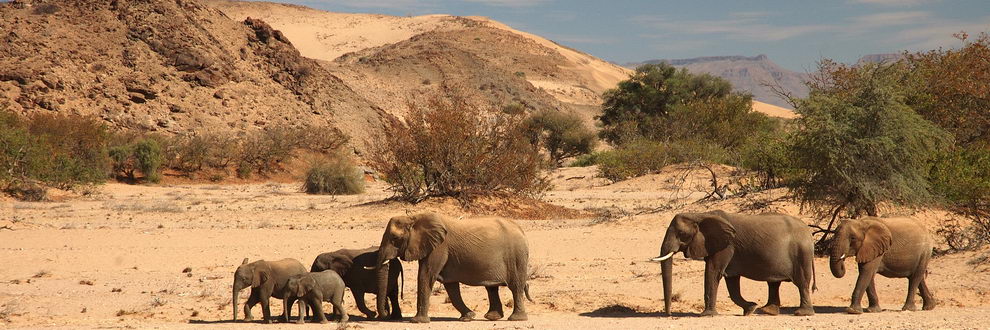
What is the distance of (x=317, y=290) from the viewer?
10648 millimetres

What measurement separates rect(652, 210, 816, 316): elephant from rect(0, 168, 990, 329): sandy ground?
43cm

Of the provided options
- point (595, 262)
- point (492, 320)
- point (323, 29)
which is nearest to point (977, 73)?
point (595, 262)

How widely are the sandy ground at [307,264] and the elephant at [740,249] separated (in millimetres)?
429

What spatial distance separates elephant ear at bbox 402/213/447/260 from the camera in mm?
10711

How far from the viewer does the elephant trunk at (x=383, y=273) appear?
10.7 m

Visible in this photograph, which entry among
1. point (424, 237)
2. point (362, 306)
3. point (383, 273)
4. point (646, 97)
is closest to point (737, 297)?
point (424, 237)

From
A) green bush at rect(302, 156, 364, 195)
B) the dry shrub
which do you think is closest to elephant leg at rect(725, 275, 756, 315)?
the dry shrub

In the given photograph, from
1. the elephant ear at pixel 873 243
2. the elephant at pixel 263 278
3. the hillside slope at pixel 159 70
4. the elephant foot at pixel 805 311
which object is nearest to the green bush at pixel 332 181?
the hillside slope at pixel 159 70

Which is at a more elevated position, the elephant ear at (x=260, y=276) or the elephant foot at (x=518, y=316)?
the elephant ear at (x=260, y=276)

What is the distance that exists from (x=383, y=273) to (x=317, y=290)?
2.43ft

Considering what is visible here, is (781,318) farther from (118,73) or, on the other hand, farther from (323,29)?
(323,29)

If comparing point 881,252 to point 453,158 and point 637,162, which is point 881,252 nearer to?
point 453,158

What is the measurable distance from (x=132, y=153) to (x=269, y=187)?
5.33 meters

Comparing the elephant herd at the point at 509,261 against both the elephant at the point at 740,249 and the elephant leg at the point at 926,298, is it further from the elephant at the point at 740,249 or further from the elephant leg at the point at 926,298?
the elephant leg at the point at 926,298
